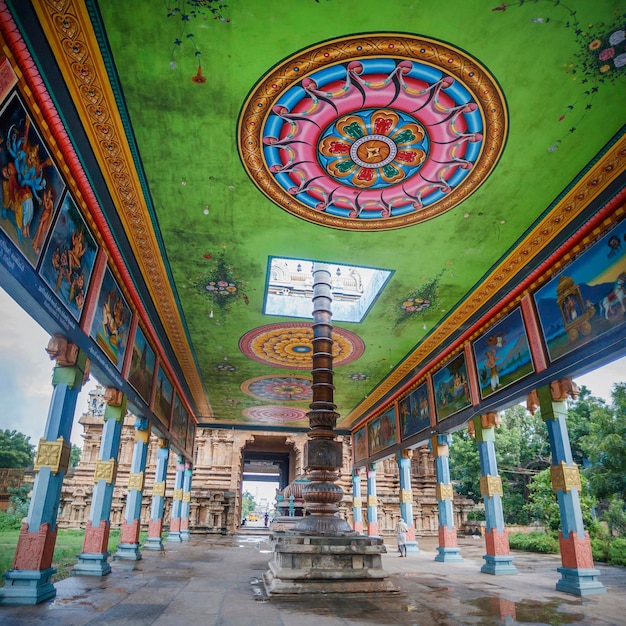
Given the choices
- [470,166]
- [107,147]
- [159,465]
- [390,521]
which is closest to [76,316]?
[107,147]

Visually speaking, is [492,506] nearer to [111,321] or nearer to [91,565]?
[91,565]

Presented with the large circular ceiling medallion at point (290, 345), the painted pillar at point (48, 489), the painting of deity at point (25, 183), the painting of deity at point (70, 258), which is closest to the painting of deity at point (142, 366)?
the large circular ceiling medallion at point (290, 345)

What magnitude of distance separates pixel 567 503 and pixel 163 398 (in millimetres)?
10779

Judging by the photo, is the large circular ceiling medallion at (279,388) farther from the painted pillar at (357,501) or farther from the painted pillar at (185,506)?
the painted pillar at (357,501)

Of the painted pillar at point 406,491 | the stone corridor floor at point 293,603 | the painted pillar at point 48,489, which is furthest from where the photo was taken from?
the painted pillar at point 406,491

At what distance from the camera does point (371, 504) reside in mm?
19891

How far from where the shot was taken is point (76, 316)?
22.6 ft

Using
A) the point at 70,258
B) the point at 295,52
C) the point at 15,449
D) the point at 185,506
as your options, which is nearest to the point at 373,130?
the point at 295,52

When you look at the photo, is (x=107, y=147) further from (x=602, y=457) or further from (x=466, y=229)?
(x=602, y=457)

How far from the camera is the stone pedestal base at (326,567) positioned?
20.8ft

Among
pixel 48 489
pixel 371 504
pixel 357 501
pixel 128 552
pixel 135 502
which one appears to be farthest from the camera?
pixel 357 501

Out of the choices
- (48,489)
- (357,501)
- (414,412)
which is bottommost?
(357,501)

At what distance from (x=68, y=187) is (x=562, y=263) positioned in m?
8.21

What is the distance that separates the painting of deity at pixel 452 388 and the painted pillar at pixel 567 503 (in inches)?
118
